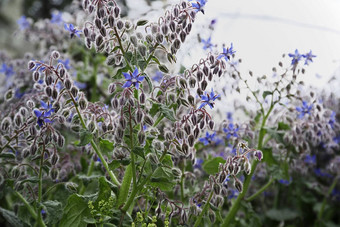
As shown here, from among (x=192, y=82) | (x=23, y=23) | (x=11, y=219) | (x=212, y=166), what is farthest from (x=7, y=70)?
(x=192, y=82)

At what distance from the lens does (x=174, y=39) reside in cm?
117

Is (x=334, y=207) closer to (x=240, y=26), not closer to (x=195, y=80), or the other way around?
(x=195, y=80)

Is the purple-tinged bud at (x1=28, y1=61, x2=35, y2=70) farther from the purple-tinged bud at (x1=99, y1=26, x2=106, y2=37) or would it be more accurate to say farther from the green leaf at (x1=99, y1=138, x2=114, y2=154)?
the green leaf at (x1=99, y1=138, x2=114, y2=154)

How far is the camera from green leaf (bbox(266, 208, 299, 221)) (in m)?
2.25

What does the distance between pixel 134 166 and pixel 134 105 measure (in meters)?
0.20

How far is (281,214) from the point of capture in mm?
2268

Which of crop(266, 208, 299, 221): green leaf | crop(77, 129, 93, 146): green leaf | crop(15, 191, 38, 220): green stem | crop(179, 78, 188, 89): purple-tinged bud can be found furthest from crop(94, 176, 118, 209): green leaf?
crop(266, 208, 299, 221): green leaf

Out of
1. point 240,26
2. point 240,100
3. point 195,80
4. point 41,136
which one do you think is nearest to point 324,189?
point 240,100

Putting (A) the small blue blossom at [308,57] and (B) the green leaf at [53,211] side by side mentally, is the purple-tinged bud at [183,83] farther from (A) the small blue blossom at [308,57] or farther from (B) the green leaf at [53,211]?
(A) the small blue blossom at [308,57]

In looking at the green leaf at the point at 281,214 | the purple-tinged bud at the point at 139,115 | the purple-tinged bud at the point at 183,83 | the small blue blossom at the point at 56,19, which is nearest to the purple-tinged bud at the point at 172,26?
the purple-tinged bud at the point at 183,83

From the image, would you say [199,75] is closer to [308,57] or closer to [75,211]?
[75,211]

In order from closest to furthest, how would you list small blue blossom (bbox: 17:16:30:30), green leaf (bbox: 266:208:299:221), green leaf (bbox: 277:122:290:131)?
green leaf (bbox: 277:122:290:131), green leaf (bbox: 266:208:299:221), small blue blossom (bbox: 17:16:30:30)

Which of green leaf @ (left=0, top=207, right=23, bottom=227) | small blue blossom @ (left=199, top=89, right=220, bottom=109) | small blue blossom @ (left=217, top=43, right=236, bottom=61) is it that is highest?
small blue blossom @ (left=217, top=43, right=236, bottom=61)

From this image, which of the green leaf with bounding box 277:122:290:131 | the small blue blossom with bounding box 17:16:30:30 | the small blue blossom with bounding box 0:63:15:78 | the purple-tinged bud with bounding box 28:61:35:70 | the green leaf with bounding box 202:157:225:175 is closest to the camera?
the purple-tinged bud with bounding box 28:61:35:70
